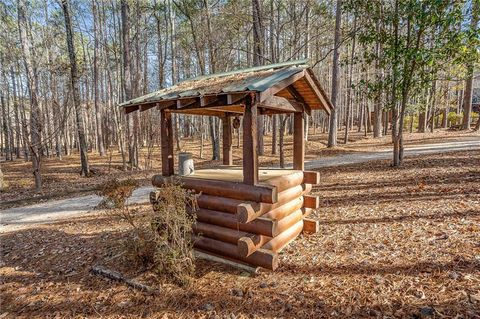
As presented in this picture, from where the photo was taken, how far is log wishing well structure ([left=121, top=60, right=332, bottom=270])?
4145 mm

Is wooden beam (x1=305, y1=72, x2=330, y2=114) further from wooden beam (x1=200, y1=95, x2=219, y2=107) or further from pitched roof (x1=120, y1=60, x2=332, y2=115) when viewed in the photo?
wooden beam (x1=200, y1=95, x2=219, y2=107)

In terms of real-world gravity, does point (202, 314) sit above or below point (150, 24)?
below

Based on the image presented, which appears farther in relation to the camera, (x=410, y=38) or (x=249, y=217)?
(x=410, y=38)

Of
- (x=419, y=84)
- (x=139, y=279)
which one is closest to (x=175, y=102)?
(x=139, y=279)

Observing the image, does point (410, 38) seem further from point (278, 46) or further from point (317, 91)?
point (278, 46)

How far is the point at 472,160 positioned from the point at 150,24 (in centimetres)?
2884

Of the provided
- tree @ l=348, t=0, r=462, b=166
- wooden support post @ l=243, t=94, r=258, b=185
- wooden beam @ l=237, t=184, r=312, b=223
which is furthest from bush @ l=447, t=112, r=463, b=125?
wooden support post @ l=243, t=94, r=258, b=185

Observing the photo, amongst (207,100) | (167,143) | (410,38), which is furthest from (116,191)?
(410,38)

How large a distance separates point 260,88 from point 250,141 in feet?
2.73

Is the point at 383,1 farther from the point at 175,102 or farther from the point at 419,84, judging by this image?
the point at 175,102

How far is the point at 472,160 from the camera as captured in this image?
32.1ft

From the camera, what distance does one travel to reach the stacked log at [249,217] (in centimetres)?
411

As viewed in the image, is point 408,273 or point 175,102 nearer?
point 408,273

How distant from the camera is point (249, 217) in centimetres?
396
